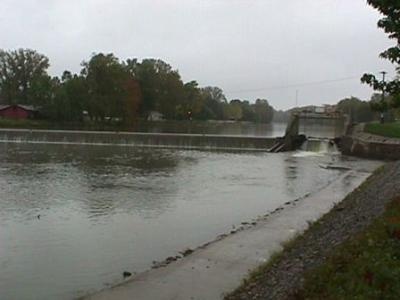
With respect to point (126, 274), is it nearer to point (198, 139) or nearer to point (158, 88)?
point (198, 139)

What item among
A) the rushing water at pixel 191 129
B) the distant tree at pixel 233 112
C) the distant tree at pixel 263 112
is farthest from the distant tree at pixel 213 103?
the rushing water at pixel 191 129

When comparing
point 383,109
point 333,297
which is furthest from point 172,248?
point 333,297

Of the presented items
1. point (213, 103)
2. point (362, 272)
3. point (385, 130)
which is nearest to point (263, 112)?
point (213, 103)

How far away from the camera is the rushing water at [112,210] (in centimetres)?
1080

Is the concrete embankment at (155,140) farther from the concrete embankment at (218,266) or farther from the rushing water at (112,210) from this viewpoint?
the concrete embankment at (218,266)

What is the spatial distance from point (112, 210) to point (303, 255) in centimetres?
942

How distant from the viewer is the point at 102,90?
289ft

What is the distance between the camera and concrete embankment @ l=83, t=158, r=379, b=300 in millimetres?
8664

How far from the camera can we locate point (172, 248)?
12773 millimetres

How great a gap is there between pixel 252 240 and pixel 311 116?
47944 mm

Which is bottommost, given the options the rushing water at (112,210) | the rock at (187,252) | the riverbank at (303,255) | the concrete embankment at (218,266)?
the rushing water at (112,210)

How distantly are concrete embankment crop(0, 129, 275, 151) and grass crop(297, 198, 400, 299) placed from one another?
145ft

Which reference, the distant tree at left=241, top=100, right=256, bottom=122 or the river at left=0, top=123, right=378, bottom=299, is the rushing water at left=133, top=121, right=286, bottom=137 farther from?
the distant tree at left=241, top=100, right=256, bottom=122

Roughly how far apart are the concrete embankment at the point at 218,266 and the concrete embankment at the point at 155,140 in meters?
36.7
